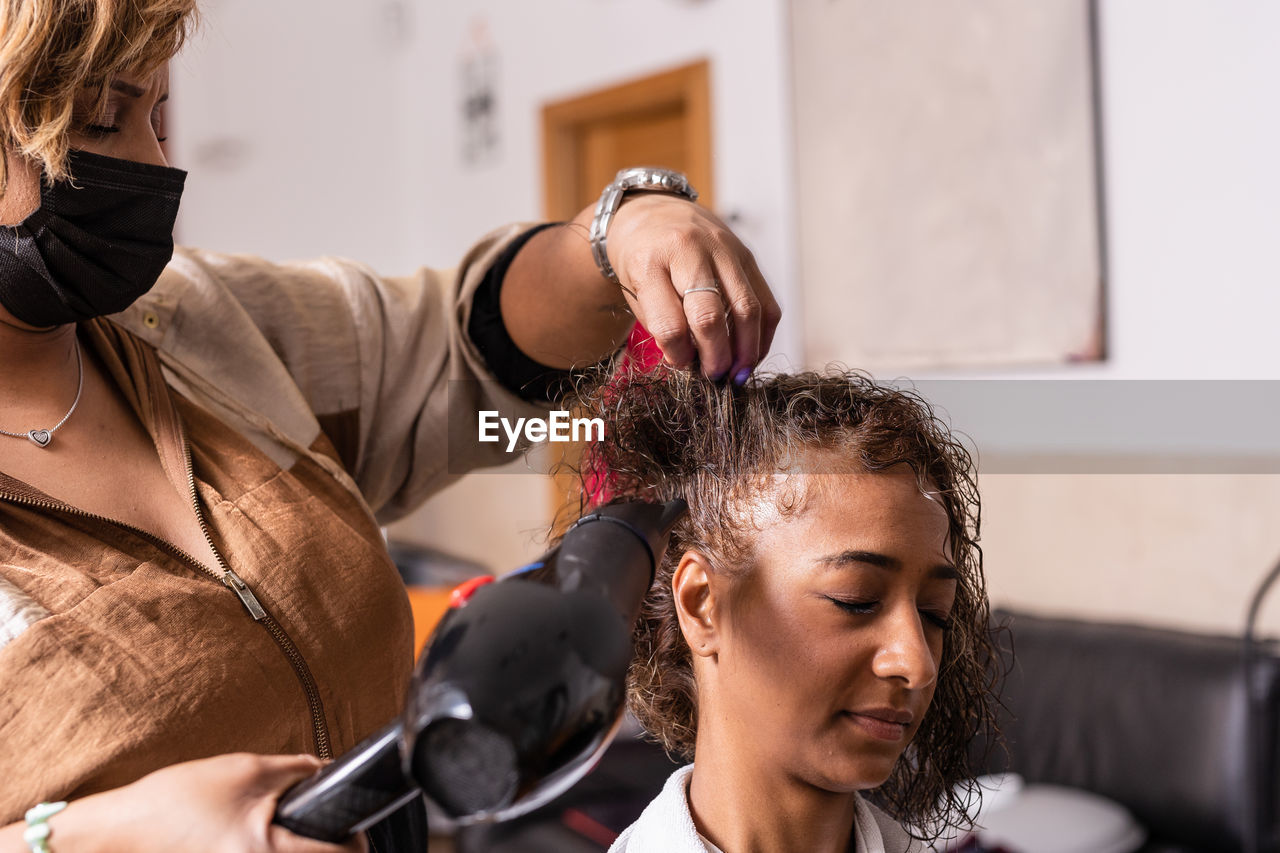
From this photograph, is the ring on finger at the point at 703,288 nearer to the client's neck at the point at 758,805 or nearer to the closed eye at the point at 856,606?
the closed eye at the point at 856,606

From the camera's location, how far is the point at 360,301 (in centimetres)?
100

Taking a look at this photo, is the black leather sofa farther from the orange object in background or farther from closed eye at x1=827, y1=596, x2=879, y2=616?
closed eye at x1=827, y1=596, x2=879, y2=616

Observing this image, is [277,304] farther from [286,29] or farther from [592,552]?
[286,29]

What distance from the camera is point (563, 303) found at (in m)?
0.92

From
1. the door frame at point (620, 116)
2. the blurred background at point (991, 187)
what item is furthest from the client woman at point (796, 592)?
the door frame at point (620, 116)

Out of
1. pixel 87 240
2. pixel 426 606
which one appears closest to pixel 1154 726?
pixel 426 606

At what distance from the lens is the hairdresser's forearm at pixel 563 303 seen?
34.6 inches

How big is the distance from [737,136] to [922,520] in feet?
10.5

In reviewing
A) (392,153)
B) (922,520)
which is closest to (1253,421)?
(922,520)

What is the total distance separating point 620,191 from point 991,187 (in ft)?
8.13

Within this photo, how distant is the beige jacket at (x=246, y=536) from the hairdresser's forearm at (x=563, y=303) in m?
0.05

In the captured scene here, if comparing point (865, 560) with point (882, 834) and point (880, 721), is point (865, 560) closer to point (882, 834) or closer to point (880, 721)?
point (880, 721)

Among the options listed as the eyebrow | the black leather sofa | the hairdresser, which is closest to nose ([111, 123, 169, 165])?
the hairdresser

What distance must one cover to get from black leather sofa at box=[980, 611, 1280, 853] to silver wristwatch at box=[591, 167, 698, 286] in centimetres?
188
